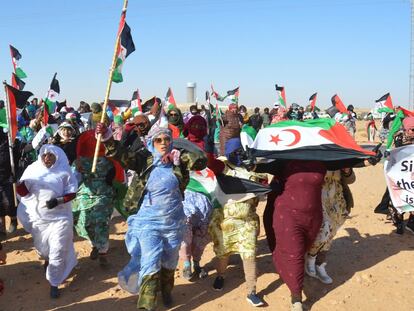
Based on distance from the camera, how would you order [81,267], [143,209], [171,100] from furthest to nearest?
[171,100] → [81,267] → [143,209]

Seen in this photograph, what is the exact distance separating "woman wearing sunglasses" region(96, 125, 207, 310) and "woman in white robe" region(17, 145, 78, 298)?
3.42ft

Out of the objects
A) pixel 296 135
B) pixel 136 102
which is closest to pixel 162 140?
pixel 296 135

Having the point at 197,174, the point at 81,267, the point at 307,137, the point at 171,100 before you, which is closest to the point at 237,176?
the point at 197,174

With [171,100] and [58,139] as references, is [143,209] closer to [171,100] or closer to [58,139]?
[58,139]

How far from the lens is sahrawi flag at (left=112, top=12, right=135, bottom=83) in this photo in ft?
15.0

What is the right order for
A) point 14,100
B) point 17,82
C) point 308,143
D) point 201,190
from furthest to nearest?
point 17,82 < point 14,100 < point 201,190 < point 308,143

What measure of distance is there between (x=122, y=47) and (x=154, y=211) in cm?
185

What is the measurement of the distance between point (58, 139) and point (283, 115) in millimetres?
3111

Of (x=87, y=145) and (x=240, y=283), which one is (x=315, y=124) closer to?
(x=240, y=283)

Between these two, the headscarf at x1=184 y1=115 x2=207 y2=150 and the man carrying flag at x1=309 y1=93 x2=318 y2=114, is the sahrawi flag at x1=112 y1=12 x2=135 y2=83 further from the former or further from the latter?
the man carrying flag at x1=309 y1=93 x2=318 y2=114

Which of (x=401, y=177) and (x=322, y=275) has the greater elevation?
(x=401, y=177)

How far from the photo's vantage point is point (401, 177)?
6316 millimetres

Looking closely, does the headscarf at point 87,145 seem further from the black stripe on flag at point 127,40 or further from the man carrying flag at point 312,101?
the man carrying flag at point 312,101

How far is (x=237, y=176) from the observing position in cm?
480
